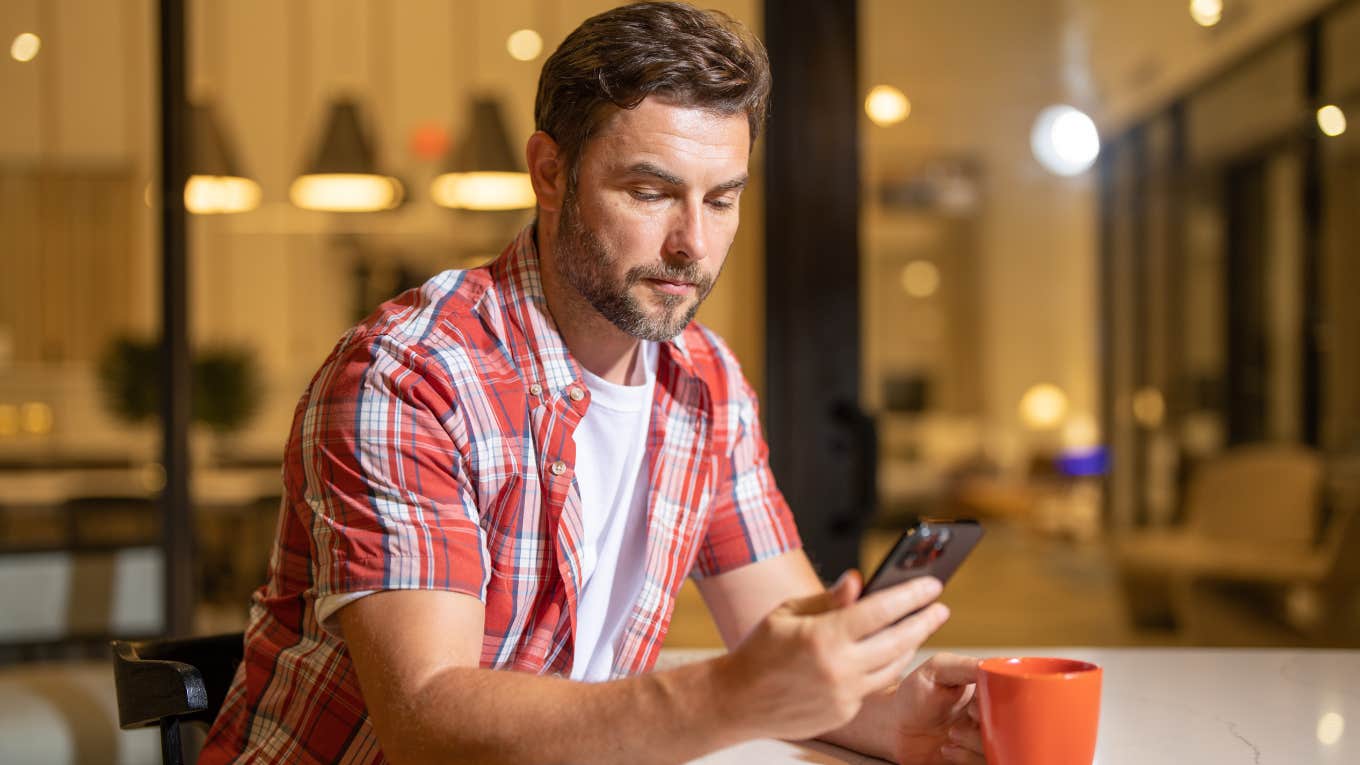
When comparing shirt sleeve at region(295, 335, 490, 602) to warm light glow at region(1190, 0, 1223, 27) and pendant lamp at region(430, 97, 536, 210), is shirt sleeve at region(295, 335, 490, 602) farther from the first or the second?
pendant lamp at region(430, 97, 536, 210)

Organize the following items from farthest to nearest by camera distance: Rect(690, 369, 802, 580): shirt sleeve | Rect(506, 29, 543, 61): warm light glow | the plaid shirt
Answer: Rect(506, 29, 543, 61): warm light glow
Rect(690, 369, 802, 580): shirt sleeve
the plaid shirt

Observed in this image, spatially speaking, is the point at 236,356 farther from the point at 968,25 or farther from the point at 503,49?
the point at 968,25

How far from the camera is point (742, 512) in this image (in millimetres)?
1376

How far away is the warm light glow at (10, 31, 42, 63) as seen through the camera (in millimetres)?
3076

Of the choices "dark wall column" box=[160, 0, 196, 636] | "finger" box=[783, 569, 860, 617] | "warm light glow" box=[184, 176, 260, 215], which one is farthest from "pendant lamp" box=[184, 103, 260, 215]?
"finger" box=[783, 569, 860, 617]

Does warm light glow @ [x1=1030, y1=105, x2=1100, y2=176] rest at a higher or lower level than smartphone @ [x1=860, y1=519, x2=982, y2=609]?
higher

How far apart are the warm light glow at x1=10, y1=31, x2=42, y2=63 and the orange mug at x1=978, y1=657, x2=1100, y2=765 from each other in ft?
9.64

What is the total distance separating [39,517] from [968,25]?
239 cm

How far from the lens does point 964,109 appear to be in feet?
9.09

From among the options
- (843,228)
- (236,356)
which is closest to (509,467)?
(843,228)

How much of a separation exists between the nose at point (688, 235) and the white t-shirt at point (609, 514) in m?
0.17

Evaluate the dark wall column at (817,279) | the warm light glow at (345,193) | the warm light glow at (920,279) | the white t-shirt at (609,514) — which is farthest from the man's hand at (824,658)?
the warm light glow at (345,193)

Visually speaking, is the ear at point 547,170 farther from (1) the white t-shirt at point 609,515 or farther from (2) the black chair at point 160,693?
(2) the black chair at point 160,693

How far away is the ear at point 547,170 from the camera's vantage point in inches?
48.5
